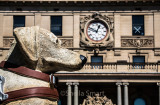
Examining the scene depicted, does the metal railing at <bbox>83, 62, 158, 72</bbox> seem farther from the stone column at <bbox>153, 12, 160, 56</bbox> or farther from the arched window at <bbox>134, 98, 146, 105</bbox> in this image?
the arched window at <bbox>134, 98, 146, 105</bbox>

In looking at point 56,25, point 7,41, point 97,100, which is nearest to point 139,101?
point 97,100

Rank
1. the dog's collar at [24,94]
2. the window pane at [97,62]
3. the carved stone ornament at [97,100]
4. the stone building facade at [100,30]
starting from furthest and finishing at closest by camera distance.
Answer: the stone building facade at [100,30]
the carved stone ornament at [97,100]
the window pane at [97,62]
the dog's collar at [24,94]

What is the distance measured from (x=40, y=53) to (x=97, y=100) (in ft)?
94.6

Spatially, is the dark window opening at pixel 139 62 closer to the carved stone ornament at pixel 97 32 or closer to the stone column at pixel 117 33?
the stone column at pixel 117 33

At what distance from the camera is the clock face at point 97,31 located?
1364 inches

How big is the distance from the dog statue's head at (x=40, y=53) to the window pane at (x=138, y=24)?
30157 mm

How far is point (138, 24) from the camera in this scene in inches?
1373

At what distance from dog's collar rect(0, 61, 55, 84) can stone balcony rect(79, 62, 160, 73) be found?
89.8 feet

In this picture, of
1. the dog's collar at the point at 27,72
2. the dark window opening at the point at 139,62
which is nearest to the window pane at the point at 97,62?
the dark window opening at the point at 139,62

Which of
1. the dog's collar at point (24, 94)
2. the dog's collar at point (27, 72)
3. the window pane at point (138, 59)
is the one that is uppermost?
the dog's collar at point (27, 72)

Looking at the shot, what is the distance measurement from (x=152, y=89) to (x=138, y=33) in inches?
187

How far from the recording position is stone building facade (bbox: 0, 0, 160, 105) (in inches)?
1347

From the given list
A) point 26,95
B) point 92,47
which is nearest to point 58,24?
point 92,47

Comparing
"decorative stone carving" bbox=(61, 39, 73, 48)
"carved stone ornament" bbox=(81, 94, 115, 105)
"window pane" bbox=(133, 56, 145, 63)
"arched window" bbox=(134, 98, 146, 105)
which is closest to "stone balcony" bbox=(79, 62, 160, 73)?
"window pane" bbox=(133, 56, 145, 63)
